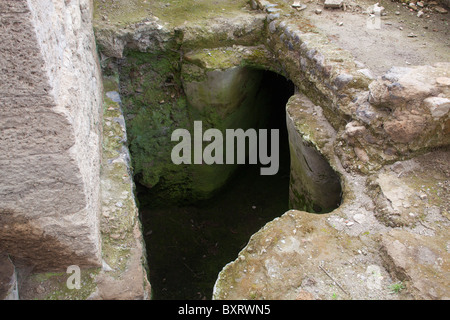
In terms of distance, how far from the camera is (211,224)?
5.29 meters

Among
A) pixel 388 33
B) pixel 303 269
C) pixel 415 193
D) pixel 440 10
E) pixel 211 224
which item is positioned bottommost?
pixel 211 224

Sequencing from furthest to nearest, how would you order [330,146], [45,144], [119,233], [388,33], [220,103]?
[220,103] < [388,33] < [330,146] < [119,233] < [45,144]

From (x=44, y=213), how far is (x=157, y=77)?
2.50m

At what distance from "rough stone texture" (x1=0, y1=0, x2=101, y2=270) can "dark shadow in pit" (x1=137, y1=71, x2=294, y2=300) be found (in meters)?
2.66

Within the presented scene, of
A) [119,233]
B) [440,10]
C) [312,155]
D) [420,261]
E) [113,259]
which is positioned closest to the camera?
[420,261]

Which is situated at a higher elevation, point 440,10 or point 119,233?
point 440,10

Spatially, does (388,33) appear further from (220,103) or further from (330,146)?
(220,103)

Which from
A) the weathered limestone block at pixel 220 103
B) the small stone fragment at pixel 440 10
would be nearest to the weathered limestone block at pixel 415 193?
the weathered limestone block at pixel 220 103

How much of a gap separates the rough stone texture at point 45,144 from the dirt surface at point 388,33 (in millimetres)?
2366

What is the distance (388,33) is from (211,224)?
10.5 feet

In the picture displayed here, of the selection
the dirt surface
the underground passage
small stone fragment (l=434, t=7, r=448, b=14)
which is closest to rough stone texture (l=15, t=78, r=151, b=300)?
the underground passage

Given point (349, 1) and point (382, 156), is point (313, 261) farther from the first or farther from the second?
point (349, 1)

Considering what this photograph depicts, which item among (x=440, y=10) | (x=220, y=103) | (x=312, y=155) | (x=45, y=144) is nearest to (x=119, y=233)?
(x=45, y=144)

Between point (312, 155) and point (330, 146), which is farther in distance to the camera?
point (312, 155)
